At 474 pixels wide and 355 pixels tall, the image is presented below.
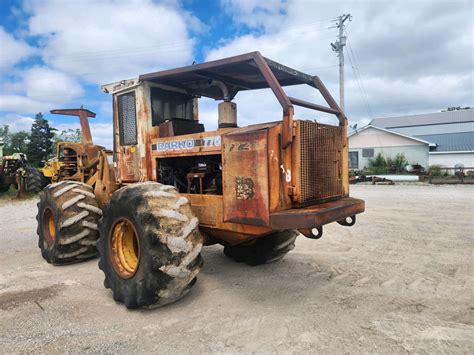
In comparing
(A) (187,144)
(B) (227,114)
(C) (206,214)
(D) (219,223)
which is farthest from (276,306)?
(B) (227,114)

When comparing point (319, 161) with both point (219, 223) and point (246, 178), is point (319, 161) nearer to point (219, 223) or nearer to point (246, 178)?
point (246, 178)

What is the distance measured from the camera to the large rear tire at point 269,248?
554cm

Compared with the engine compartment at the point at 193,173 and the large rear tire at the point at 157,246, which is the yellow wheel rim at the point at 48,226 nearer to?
the engine compartment at the point at 193,173

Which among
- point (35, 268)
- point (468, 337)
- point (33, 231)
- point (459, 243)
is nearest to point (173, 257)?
point (468, 337)

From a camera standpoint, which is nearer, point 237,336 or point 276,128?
point 237,336

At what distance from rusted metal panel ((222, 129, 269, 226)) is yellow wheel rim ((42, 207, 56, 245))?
11.6 ft

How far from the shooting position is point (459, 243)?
6820mm

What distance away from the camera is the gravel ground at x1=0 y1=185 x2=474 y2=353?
330cm

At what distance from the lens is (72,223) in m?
5.55

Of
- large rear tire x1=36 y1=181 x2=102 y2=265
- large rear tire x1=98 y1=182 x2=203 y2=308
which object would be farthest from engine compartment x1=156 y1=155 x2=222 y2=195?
large rear tire x1=36 y1=181 x2=102 y2=265

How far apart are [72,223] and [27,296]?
1.29m

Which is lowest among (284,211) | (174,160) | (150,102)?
(284,211)

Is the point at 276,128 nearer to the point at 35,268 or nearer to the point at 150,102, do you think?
the point at 150,102

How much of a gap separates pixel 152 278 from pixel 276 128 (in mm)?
1943
